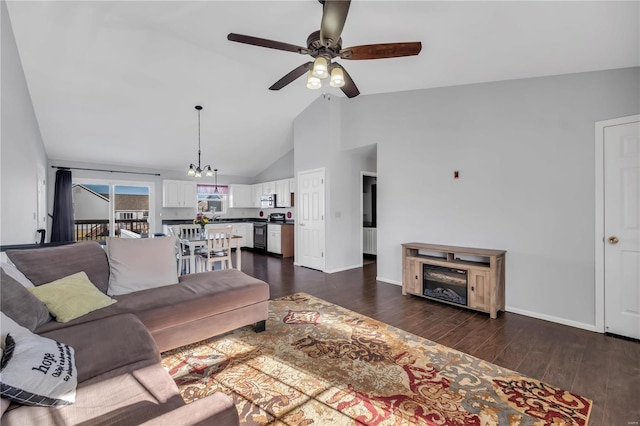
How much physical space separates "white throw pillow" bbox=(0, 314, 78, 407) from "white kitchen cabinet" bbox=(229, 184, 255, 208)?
25.2ft

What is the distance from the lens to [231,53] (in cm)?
388

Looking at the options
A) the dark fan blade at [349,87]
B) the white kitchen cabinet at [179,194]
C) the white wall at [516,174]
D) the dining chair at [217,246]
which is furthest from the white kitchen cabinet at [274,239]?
the dark fan blade at [349,87]

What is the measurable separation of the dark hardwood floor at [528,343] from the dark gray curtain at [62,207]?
553 cm

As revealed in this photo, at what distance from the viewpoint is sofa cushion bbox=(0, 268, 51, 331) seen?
1648mm

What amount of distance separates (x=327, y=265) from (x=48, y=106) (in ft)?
17.7

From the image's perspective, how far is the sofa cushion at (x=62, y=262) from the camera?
221 cm

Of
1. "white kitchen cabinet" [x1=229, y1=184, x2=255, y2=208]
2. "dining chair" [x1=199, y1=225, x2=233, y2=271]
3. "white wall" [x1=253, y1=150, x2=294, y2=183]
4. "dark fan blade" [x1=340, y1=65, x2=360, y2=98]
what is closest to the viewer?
"dark fan blade" [x1=340, y1=65, x2=360, y2=98]

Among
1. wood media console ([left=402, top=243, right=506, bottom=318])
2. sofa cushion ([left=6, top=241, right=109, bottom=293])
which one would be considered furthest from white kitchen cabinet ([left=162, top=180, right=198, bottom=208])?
wood media console ([left=402, top=243, right=506, bottom=318])

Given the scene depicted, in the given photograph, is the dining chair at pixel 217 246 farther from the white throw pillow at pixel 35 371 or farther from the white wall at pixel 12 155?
the white throw pillow at pixel 35 371

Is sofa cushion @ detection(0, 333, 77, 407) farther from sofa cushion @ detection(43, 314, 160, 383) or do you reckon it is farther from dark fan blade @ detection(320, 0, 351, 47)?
dark fan blade @ detection(320, 0, 351, 47)

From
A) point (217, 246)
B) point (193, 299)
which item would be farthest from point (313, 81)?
point (217, 246)

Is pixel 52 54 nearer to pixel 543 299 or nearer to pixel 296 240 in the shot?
pixel 296 240

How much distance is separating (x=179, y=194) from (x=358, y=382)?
7.46 meters

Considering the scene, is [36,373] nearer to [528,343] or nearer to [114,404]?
[114,404]
